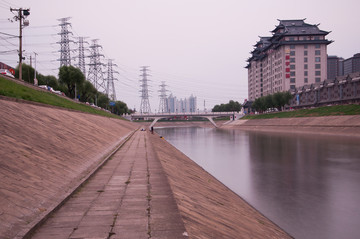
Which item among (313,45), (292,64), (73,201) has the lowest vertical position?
(73,201)

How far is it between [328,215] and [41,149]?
48.3ft

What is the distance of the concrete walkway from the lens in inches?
278

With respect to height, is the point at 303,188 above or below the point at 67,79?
below

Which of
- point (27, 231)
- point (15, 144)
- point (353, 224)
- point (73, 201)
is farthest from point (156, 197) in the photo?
point (353, 224)

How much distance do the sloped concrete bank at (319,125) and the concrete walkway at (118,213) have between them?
177 ft

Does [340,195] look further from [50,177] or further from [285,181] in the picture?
[50,177]

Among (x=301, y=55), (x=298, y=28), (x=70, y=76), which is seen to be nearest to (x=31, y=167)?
(x=70, y=76)

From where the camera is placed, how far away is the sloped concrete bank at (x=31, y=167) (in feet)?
25.4

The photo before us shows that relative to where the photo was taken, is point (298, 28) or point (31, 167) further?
point (298, 28)

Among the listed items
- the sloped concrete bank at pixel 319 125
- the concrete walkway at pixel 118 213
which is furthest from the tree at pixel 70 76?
the concrete walkway at pixel 118 213

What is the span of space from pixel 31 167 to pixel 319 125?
7035 cm

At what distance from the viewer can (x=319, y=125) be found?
69.2m

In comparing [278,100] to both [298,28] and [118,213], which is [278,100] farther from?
[118,213]

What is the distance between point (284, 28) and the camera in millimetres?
139500
